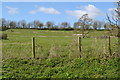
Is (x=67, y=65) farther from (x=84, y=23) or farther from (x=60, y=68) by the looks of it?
(x=84, y=23)

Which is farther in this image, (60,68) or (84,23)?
(84,23)

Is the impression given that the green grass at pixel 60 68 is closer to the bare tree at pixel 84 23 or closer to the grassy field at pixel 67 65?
the grassy field at pixel 67 65

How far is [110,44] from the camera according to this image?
362 inches

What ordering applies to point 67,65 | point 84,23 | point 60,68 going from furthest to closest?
point 84,23 → point 67,65 → point 60,68

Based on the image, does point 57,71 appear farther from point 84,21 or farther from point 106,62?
point 84,21

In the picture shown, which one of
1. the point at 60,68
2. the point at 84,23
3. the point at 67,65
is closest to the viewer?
the point at 60,68

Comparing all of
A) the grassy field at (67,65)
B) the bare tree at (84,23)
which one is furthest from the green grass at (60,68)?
the bare tree at (84,23)

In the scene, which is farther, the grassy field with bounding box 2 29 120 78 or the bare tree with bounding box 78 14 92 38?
the bare tree with bounding box 78 14 92 38

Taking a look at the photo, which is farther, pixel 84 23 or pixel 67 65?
pixel 84 23

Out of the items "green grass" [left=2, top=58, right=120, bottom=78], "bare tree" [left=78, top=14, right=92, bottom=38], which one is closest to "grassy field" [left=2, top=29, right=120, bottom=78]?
"green grass" [left=2, top=58, right=120, bottom=78]

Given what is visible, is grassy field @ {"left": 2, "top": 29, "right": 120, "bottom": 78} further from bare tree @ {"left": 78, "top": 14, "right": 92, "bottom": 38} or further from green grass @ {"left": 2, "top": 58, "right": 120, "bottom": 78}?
bare tree @ {"left": 78, "top": 14, "right": 92, "bottom": 38}

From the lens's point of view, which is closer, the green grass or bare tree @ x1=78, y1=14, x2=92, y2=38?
the green grass

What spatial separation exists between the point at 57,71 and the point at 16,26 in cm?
6324

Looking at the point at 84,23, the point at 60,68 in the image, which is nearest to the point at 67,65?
the point at 60,68
